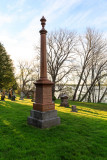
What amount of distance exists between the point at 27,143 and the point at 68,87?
822 inches

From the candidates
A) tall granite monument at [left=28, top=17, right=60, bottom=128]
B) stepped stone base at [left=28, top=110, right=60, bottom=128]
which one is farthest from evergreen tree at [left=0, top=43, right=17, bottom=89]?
stepped stone base at [left=28, top=110, right=60, bottom=128]

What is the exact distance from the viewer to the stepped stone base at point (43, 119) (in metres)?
4.74

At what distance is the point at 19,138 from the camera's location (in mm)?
3721

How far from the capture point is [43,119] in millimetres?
4812

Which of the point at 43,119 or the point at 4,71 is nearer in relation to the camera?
the point at 43,119

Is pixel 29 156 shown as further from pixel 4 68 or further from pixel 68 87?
pixel 68 87

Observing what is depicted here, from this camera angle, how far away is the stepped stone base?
474 centimetres

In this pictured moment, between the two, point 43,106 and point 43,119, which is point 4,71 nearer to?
point 43,106

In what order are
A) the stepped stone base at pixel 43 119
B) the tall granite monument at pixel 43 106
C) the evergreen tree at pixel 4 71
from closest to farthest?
1. the stepped stone base at pixel 43 119
2. the tall granite monument at pixel 43 106
3. the evergreen tree at pixel 4 71

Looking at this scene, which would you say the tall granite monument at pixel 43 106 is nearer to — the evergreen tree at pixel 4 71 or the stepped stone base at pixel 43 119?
the stepped stone base at pixel 43 119

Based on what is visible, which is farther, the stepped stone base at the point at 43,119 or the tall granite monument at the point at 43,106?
the tall granite monument at the point at 43,106

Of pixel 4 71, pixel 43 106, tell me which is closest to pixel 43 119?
pixel 43 106

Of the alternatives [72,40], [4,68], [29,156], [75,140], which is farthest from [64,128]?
[72,40]

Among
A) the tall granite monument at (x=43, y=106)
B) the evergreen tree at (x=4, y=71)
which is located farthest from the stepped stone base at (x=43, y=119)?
the evergreen tree at (x=4, y=71)
